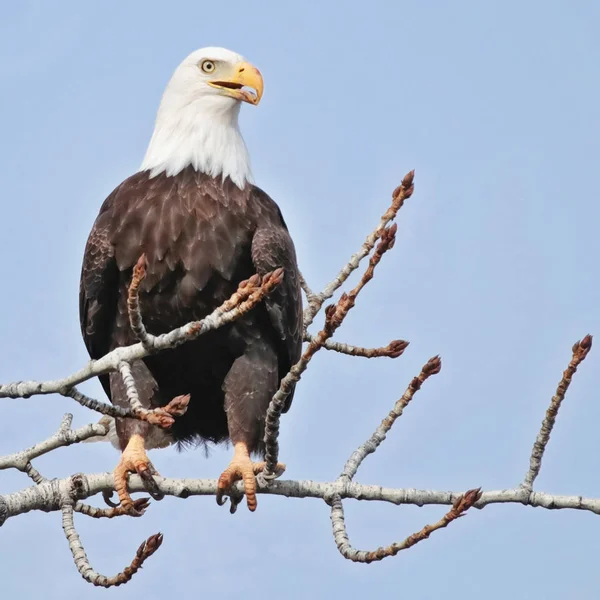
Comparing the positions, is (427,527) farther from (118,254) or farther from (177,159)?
(177,159)

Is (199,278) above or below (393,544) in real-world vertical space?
above

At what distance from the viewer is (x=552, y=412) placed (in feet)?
16.6

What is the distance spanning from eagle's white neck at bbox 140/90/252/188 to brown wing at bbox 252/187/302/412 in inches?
11.7

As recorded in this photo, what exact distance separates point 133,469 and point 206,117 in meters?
2.48

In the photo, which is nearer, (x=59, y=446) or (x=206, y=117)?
(x=59, y=446)

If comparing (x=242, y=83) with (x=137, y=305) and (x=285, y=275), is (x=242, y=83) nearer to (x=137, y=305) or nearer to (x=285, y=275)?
(x=285, y=275)

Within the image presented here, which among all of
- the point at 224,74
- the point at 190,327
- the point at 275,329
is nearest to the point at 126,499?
the point at 275,329

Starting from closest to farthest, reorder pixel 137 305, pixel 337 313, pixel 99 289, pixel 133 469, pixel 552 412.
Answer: pixel 337 313 < pixel 137 305 < pixel 552 412 < pixel 133 469 < pixel 99 289

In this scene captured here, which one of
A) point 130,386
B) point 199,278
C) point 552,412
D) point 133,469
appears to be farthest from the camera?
point 199,278

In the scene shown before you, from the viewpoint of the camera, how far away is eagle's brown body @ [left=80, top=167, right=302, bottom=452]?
6633mm

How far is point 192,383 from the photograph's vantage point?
6996 millimetres

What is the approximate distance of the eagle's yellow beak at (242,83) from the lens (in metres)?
7.21

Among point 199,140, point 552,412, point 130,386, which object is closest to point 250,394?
point 199,140

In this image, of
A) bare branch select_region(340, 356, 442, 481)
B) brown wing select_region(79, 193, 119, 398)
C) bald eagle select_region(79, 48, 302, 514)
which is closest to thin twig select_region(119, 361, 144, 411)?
bare branch select_region(340, 356, 442, 481)
